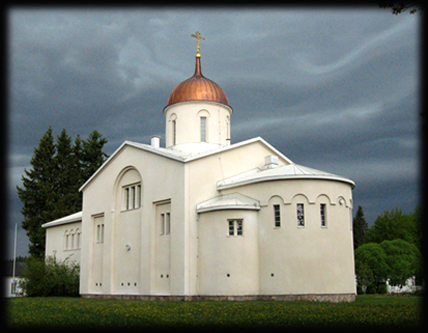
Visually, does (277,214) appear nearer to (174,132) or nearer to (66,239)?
(174,132)

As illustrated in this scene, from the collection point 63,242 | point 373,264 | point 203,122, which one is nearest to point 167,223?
point 203,122

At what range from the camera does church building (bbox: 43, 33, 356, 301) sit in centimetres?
2470

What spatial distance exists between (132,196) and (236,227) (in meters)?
9.60

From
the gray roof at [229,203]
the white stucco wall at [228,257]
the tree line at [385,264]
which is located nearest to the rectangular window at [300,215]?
the gray roof at [229,203]

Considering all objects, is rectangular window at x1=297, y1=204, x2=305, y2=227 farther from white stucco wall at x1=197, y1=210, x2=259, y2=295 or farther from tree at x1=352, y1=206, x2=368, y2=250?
tree at x1=352, y1=206, x2=368, y2=250

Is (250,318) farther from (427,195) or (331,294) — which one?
(331,294)

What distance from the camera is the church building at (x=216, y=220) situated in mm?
24703

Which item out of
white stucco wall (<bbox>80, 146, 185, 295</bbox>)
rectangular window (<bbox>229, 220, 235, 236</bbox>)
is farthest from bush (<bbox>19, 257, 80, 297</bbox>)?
rectangular window (<bbox>229, 220, 235, 236</bbox>)

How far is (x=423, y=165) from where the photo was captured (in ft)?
30.2

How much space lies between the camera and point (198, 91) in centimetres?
3372

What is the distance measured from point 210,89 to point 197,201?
1014cm

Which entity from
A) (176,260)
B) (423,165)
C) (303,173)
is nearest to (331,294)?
(303,173)

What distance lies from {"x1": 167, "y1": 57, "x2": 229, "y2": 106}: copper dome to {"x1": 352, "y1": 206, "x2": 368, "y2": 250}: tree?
4308 centimetres

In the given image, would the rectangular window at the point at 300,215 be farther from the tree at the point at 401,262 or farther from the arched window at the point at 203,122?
the tree at the point at 401,262
